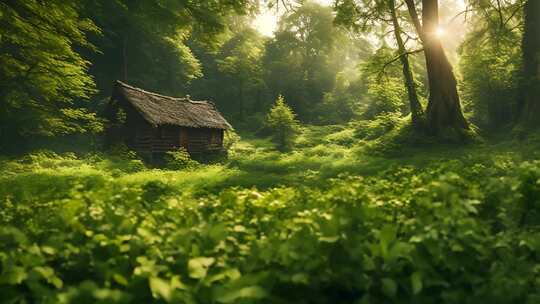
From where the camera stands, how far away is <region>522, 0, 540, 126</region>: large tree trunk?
54.6 ft

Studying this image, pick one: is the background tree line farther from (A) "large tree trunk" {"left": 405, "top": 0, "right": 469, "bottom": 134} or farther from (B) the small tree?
(B) the small tree

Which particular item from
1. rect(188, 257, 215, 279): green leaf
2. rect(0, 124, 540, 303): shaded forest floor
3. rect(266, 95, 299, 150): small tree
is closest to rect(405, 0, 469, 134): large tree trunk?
rect(266, 95, 299, 150): small tree

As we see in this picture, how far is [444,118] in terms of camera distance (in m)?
18.2

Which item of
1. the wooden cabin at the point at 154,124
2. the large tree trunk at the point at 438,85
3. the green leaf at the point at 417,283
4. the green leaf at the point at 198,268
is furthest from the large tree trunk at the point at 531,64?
the green leaf at the point at 198,268

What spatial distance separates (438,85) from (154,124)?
1448 centimetres

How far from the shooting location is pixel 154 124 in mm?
21672

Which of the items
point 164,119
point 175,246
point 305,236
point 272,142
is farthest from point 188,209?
point 272,142

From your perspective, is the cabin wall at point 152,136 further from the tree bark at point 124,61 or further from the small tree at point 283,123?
the tree bark at point 124,61

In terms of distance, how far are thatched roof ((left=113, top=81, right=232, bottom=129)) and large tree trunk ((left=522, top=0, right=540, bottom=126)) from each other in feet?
57.1

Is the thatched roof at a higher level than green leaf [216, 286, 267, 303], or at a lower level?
higher

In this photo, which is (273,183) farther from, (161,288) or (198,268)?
(161,288)

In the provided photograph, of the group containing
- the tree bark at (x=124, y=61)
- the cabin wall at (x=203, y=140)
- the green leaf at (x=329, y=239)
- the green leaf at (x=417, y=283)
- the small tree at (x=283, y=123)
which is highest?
the tree bark at (x=124, y=61)

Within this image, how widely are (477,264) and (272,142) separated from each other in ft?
101

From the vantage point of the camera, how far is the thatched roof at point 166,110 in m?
22.8
